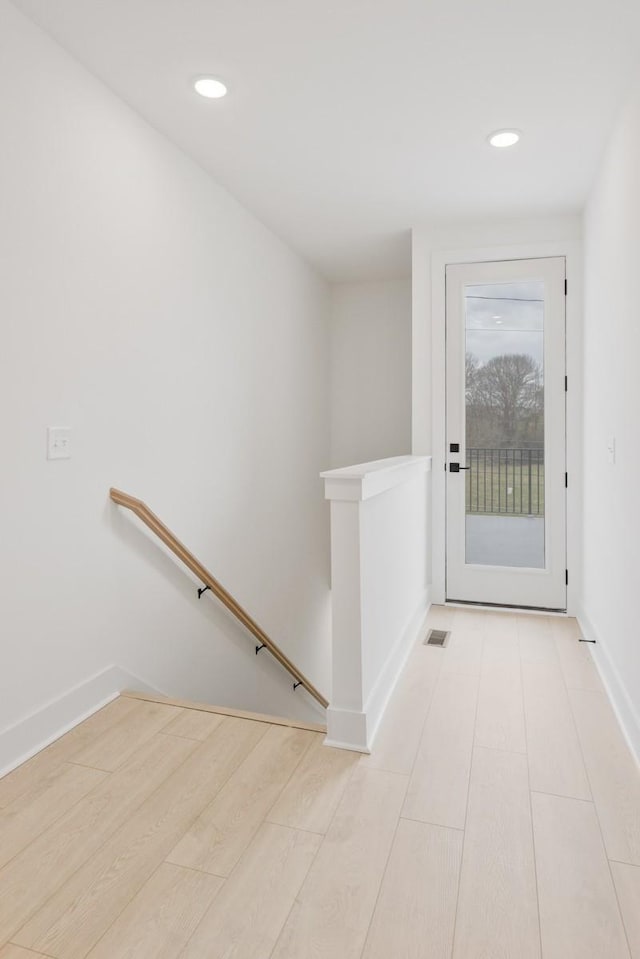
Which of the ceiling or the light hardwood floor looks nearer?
the light hardwood floor

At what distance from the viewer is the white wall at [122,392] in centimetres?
208

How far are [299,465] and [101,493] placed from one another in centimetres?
241

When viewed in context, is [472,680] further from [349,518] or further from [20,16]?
[20,16]

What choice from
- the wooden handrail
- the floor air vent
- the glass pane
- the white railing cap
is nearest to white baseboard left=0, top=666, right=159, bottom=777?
the wooden handrail

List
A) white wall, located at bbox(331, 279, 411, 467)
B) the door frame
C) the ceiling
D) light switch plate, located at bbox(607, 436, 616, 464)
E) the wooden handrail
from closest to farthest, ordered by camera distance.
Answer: the ceiling
the wooden handrail
light switch plate, located at bbox(607, 436, 616, 464)
the door frame
white wall, located at bbox(331, 279, 411, 467)

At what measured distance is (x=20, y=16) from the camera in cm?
202

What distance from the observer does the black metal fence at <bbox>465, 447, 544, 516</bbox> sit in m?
3.89

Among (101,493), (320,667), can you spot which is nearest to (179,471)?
(101,493)

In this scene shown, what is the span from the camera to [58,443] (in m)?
2.23

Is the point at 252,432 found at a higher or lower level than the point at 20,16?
lower

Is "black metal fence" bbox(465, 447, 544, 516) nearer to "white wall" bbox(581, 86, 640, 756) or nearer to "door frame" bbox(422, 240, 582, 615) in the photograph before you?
"door frame" bbox(422, 240, 582, 615)

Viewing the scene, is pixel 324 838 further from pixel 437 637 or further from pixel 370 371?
pixel 370 371

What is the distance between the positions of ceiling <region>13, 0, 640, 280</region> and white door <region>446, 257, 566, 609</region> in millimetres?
535

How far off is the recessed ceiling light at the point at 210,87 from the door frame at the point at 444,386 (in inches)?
75.2
